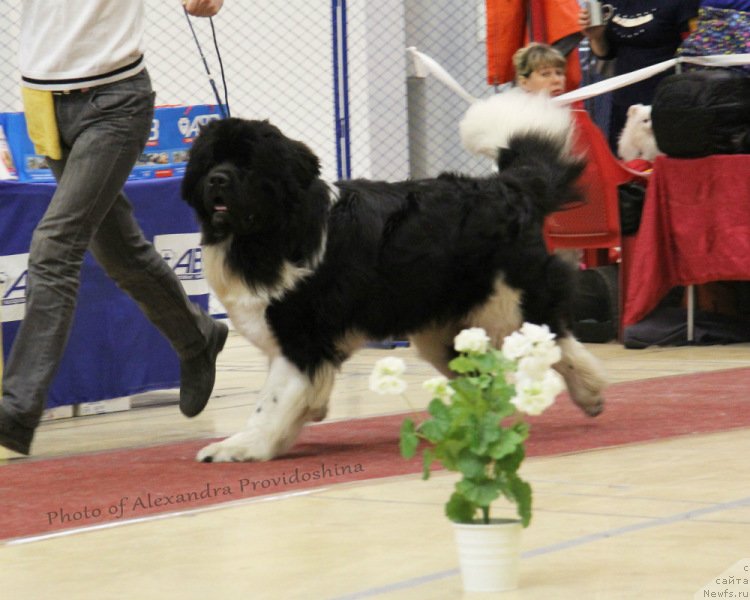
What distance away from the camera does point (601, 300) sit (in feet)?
27.1

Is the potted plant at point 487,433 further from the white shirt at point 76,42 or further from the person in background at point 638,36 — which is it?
the person in background at point 638,36

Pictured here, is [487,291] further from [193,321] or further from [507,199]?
[193,321]

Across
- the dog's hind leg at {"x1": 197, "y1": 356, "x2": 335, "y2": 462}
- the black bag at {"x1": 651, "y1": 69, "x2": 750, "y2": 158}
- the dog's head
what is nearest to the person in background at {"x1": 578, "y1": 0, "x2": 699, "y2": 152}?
the black bag at {"x1": 651, "y1": 69, "x2": 750, "y2": 158}

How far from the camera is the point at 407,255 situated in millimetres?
4414

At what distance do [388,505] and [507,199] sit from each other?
Answer: 4.78 feet

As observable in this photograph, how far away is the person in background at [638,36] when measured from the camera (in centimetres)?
827

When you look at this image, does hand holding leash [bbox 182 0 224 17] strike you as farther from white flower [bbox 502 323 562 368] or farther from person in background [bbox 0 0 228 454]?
white flower [bbox 502 323 562 368]

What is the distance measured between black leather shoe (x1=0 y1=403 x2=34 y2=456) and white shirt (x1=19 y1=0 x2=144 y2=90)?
109 centimetres

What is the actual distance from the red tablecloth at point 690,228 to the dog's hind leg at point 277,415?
12.8 ft

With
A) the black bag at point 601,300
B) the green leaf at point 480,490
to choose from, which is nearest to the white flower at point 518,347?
the green leaf at point 480,490

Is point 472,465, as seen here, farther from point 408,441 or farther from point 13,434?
point 13,434

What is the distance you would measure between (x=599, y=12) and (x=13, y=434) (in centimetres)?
520

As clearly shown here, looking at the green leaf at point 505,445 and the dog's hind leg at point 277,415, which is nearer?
the green leaf at point 505,445

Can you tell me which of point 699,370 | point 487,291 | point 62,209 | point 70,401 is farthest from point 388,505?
point 699,370
